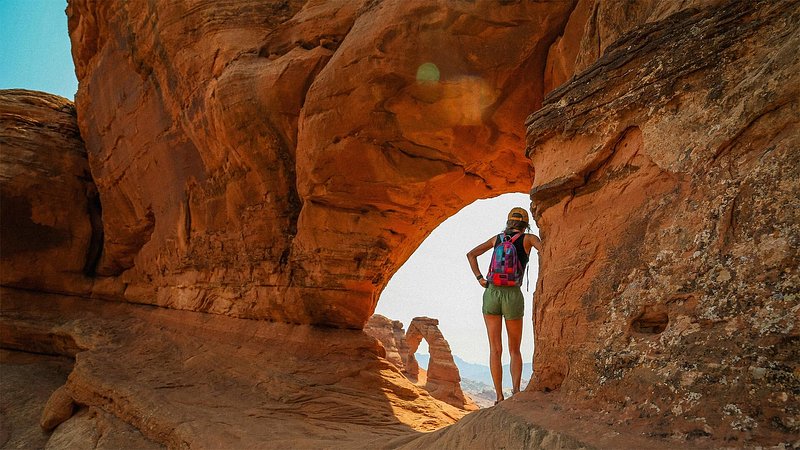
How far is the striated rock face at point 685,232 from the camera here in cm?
205

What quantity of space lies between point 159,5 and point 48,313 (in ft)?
28.1

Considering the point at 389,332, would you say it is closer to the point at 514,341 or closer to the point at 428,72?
the point at 428,72

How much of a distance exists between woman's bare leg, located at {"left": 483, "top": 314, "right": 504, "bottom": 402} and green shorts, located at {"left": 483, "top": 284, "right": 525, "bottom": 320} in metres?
0.09

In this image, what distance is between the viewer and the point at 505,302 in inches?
183

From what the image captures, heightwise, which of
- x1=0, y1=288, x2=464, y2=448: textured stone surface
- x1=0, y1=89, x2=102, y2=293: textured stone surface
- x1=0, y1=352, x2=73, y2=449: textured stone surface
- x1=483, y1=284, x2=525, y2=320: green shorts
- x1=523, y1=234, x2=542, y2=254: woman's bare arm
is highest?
x1=0, y1=89, x2=102, y2=293: textured stone surface

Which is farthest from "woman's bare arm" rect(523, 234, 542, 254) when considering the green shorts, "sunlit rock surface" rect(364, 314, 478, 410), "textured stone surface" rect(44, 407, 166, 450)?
"sunlit rock surface" rect(364, 314, 478, 410)

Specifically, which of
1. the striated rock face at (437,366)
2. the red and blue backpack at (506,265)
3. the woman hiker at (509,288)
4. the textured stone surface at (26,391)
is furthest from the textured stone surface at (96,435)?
the striated rock face at (437,366)

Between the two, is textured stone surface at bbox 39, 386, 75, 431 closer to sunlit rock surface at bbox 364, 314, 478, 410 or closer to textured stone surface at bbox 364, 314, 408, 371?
sunlit rock surface at bbox 364, 314, 478, 410

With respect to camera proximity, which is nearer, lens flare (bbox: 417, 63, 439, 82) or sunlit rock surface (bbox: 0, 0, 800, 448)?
sunlit rock surface (bbox: 0, 0, 800, 448)

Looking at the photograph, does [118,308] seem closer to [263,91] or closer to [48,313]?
[48,313]

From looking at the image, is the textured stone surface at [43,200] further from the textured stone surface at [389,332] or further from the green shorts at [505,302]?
the textured stone surface at [389,332]

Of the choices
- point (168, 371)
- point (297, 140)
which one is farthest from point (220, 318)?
point (297, 140)

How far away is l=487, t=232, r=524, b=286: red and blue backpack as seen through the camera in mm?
4629

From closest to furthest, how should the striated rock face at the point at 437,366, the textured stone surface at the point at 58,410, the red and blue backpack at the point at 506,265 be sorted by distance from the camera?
the red and blue backpack at the point at 506,265 → the textured stone surface at the point at 58,410 → the striated rock face at the point at 437,366
